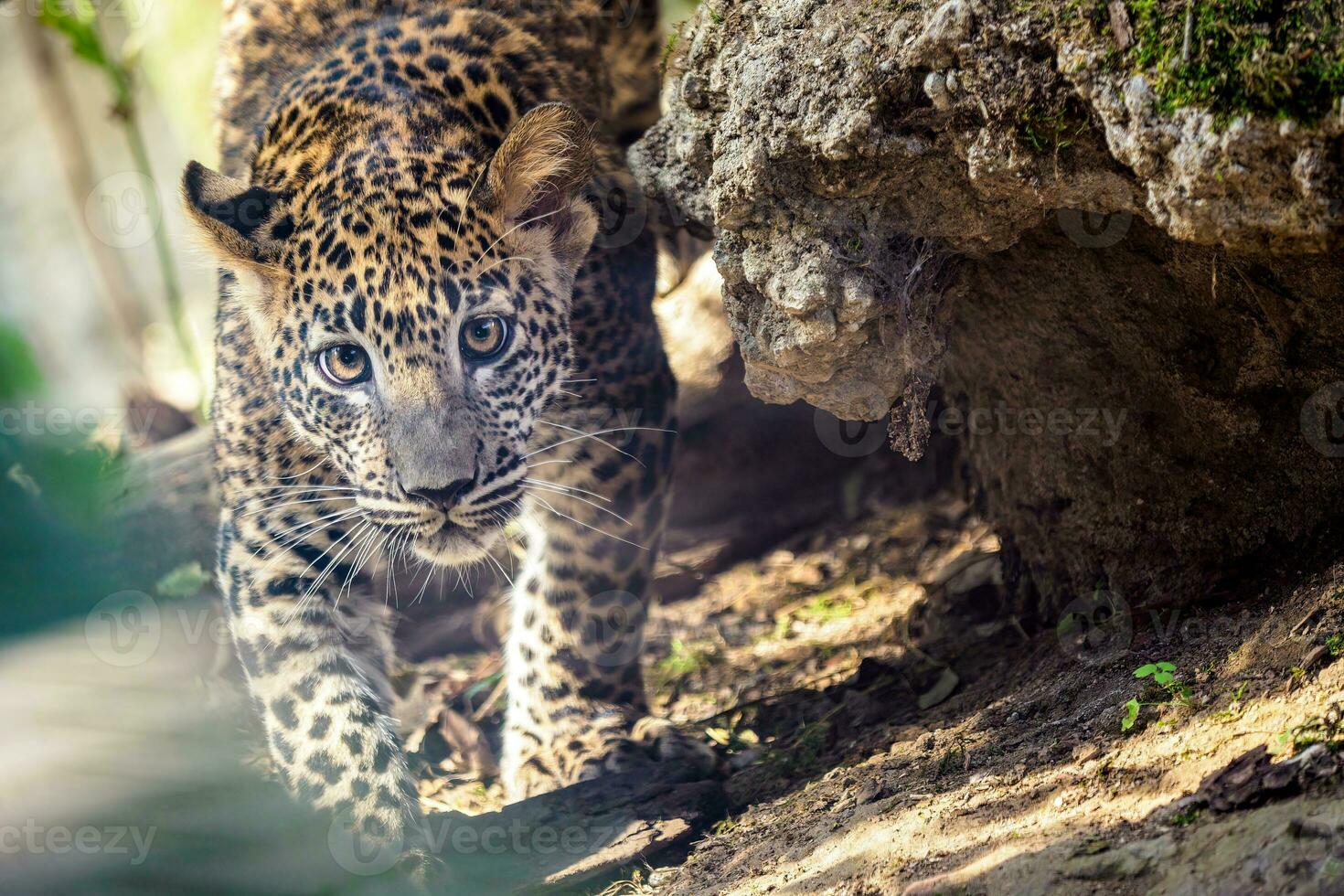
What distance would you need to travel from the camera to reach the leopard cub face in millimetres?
4309

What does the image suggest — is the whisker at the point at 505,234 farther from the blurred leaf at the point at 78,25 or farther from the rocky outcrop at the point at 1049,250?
the blurred leaf at the point at 78,25

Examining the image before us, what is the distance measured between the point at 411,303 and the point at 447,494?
734 millimetres

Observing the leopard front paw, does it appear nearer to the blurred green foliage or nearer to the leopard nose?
the leopard nose

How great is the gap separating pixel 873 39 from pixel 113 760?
3168 millimetres

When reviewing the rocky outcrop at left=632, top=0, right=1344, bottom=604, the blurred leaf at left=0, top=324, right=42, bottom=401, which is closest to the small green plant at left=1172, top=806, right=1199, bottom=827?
the rocky outcrop at left=632, top=0, right=1344, bottom=604

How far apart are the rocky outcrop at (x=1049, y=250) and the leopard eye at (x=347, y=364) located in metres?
1.36

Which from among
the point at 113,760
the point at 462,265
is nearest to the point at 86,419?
the point at 462,265

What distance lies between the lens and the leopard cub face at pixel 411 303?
14.1 ft

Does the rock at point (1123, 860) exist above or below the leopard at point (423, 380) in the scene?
below

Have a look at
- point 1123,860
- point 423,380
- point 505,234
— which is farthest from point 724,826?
point 505,234

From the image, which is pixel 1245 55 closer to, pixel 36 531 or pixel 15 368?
pixel 15 368

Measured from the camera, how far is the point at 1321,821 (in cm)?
243

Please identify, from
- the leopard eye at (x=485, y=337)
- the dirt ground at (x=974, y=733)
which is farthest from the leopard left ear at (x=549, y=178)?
the dirt ground at (x=974, y=733)

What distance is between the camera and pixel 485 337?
4.54 metres
